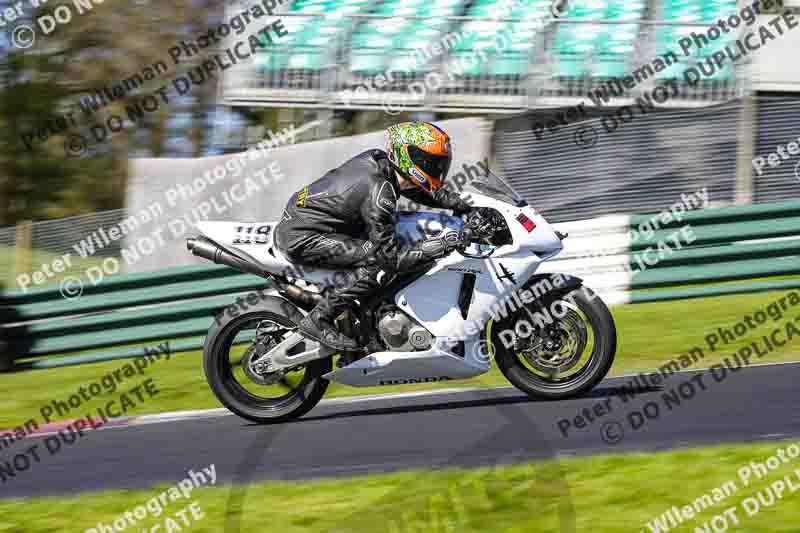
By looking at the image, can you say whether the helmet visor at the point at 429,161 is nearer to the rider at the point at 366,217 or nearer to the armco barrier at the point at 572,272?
the rider at the point at 366,217

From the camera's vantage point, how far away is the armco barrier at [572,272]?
1076 centimetres

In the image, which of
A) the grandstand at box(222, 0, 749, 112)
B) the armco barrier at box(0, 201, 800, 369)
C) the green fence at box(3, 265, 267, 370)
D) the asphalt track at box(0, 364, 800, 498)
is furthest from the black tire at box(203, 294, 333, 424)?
the grandstand at box(222, 0, 749, 112)

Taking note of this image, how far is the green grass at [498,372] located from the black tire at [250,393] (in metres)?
1.19

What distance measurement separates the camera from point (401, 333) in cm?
692

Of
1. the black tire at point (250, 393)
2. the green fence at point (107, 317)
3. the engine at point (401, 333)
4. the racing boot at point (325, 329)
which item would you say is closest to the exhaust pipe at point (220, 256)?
the black tire at point (250, 393)

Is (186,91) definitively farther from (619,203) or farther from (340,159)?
(619,203)

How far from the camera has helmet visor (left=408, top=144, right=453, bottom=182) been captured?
6.66 meters

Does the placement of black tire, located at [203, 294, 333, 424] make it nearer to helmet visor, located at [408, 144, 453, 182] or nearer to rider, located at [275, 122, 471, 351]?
rider, located at [275, 122, 471, 351]

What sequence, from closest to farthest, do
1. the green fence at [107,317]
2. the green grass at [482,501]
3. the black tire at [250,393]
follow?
the green grass at [482,501], the black tire at [250,393], the green fence at [107,317]

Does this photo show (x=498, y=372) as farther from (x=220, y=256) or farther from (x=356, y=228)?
(x=220, y=256)

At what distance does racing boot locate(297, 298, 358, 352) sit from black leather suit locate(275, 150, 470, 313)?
0.04 meters

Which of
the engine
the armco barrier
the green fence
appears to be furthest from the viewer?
the green fence

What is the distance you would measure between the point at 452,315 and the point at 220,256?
1.61m

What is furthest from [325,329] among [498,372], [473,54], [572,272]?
[473,54]
